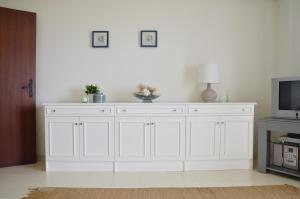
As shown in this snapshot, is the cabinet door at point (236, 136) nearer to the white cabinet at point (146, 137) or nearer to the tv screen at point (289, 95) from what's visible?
the tv screen at point (289, 95)

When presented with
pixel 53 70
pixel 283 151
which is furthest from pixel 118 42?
pixel 283 151

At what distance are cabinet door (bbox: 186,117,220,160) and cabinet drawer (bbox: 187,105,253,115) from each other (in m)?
0.09

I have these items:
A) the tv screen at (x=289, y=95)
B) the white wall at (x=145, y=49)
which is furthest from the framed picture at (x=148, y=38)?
the tv screen at (x=289, y=95)

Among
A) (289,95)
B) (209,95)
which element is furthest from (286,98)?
(209,95)

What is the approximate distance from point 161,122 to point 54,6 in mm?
2333

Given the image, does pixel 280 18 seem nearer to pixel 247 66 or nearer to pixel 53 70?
pixel 247 66

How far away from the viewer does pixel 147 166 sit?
10.1 feet

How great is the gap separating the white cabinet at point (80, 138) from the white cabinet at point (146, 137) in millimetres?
141

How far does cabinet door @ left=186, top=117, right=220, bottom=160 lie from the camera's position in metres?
3.07

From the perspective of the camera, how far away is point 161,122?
304 cm

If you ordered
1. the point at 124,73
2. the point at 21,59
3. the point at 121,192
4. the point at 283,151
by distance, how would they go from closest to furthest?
the point at 121,192 < the point at 283,151 < the point at 21,59 < the point at 124,73

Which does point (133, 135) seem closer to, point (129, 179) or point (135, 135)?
point (135, 135)

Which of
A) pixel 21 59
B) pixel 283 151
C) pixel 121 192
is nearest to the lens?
pixel 121 192

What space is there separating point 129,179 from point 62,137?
3.36ft
